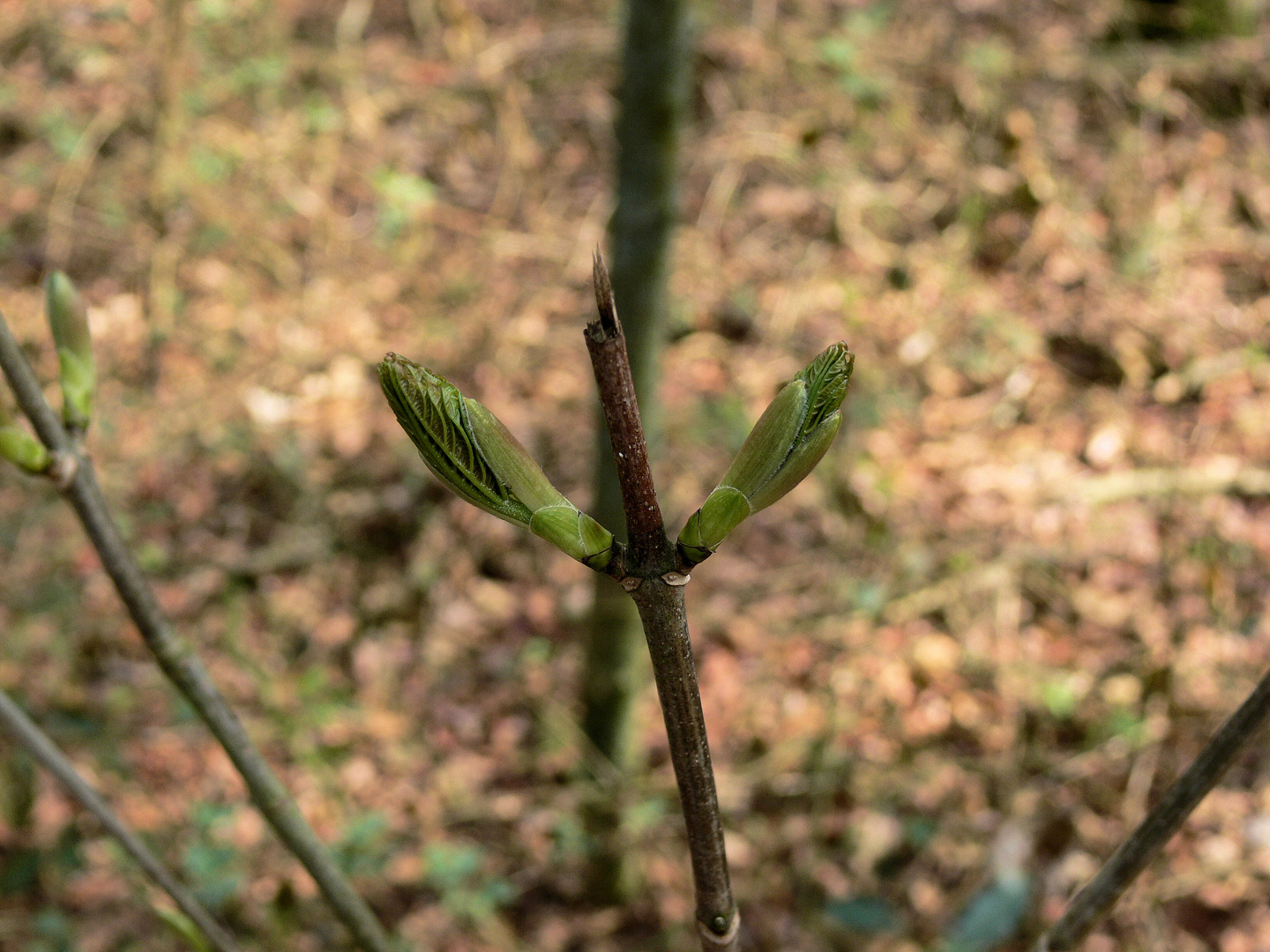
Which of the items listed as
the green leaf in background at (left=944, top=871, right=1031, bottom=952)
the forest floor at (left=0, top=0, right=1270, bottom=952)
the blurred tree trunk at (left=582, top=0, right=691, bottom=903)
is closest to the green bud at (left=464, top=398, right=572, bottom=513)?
the blurred tree trunk at (left=582, top=0, right=691, bottom=903)

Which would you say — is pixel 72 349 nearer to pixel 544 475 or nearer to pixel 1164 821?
pixel 544 475

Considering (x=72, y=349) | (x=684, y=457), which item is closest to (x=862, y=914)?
(x=684, y=457)

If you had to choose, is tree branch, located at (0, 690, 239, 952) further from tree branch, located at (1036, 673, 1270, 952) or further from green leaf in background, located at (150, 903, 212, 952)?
tree branch, located at (1036, 673, 1270, 952)

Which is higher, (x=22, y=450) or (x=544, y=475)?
(x=22, y=450)

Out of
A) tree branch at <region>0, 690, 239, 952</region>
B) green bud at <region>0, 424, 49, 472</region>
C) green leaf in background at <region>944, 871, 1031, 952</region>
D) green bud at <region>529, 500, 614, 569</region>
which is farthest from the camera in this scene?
green leaf in background at <region>944, 871, 1031, 952</region>

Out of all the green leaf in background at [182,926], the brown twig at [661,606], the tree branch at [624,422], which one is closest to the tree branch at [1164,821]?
the brown twig at [661,606]

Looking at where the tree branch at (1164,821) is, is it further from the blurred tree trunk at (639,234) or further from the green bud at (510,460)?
the blurred tree trunk at (639,234)

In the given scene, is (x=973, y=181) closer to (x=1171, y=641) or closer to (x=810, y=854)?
(x=1171, y=641)
